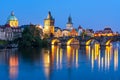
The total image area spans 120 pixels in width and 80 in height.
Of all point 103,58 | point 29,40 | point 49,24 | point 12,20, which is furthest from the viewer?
point 12,20

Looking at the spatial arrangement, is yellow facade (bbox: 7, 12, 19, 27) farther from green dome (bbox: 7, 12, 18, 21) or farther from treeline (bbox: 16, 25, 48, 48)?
treeline (bbox: 16, 25, 48, 48)

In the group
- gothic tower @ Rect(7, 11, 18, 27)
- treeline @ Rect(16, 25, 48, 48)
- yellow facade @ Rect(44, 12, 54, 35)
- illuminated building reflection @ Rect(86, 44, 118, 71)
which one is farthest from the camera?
gothic tower @ Rect(7, 11, 18, 27)

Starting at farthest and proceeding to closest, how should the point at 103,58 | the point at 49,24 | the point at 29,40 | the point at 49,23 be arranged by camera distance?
1. the point at 49,23
2. the point at 49,24
3. the point at 29,40
4. the point at 103,58

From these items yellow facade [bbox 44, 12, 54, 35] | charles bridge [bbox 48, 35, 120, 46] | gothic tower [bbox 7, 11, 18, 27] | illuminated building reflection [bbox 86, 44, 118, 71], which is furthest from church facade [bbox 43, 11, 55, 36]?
illuminated building reflection [bbox 86, 44, 118, 71]

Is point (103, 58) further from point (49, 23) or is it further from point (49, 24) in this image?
point (49, 23)

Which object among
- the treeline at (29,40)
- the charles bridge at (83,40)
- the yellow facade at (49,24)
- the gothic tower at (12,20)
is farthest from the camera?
the gothic tower at (12,20)

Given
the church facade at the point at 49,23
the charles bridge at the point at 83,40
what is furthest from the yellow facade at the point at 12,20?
the charles bridge at the point at 83,40

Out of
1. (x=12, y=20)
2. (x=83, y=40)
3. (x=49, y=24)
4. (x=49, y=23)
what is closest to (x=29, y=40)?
(x=83, y=40)

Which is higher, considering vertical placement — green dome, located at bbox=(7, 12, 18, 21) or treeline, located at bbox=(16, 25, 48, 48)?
green dome, located at bbox=(7, 12, 18, 21)

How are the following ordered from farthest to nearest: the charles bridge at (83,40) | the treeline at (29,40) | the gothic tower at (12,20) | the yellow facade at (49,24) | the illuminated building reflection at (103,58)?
1. the gothic tower at (12,20)
2. the yellow facade at (49,24)
3. the charles bridge at (83,40)
4. the treeline at (29,40)
5. the illuminated building reflection at (103,58)

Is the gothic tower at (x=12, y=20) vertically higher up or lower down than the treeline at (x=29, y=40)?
higher up

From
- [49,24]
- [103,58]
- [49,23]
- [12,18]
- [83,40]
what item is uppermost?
[12,18]

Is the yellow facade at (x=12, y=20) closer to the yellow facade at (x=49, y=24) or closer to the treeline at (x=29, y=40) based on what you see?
the yellow facade at (x=49, y=24)

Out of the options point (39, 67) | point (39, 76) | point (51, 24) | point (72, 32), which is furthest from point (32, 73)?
point (72, 32)
